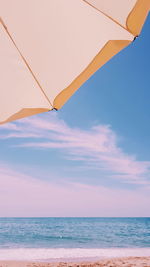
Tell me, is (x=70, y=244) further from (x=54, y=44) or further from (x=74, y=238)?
(x=54, y=44)

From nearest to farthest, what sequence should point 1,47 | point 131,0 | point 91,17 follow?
point 131,0 < point 91,17 < point 1,47

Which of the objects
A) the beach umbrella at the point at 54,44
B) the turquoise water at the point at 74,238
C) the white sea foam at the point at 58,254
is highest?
the beach umbrella at the point at 54,44

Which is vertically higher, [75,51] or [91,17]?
[91,17]

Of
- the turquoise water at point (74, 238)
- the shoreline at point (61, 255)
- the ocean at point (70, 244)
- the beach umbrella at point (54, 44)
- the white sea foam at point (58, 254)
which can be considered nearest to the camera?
the beach umbrella at point (54, 44)

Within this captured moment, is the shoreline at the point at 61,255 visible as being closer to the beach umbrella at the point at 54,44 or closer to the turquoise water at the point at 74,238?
the turquoise water at the point at 74,238

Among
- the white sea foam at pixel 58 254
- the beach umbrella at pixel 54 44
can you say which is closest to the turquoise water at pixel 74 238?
the white sea foam at pixel 58 254

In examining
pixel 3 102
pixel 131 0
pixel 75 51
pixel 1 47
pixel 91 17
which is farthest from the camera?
pixel 3 102

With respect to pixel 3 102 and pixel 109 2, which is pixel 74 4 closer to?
pixel 109 2

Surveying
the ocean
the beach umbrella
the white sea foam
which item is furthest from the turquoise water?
the beach umbrella

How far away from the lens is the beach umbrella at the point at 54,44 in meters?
1.77

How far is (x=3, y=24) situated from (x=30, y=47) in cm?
23

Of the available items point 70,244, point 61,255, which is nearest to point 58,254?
point 61,255

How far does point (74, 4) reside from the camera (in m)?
1.86

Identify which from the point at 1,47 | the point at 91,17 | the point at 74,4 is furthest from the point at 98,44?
the point at 1,47
